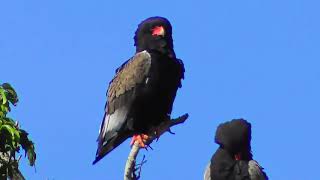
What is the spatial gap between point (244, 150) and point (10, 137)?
246cm

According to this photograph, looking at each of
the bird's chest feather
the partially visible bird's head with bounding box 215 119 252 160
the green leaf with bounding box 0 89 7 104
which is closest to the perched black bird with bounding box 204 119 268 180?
the partially visible bird's head with bounding box 215 119 252 160

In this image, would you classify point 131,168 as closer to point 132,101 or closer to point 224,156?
point 224,156

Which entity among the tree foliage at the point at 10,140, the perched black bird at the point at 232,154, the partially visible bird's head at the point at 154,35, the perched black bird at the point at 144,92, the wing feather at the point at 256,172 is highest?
the partially visible bird's head at the point at 154,35

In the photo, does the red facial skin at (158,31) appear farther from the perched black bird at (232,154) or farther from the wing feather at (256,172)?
the wing feather at (256,172)

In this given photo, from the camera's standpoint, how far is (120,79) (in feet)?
42.5

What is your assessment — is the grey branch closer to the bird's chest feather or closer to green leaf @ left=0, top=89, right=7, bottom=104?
the bird's chest feather

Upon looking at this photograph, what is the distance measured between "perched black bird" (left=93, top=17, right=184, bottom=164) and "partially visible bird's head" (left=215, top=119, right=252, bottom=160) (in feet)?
8.23

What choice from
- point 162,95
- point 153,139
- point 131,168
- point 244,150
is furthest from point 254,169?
point 162,95

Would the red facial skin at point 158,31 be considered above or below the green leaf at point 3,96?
above

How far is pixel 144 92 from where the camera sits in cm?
1264

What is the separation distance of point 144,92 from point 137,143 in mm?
1579

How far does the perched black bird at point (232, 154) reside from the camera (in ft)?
32.2

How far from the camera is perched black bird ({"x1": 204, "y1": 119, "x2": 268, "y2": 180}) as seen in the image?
9812 millimetres

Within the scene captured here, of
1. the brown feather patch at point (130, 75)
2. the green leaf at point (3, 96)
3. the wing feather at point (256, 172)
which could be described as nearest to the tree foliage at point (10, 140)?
the green leaf at point (3, 96)
